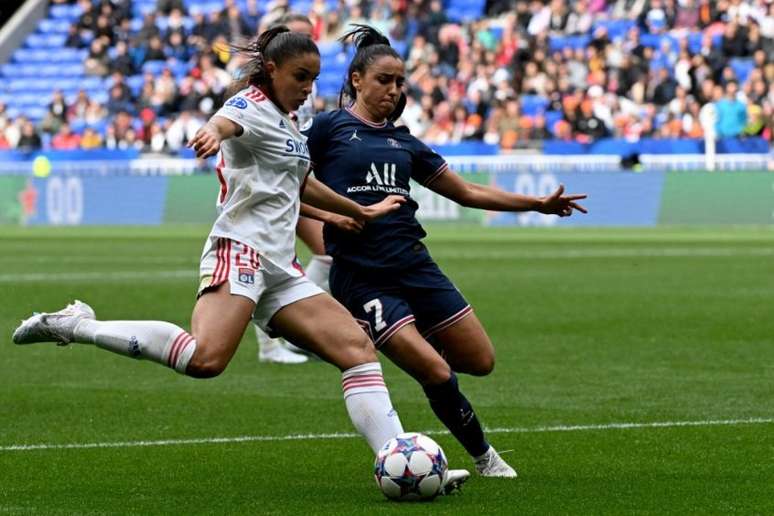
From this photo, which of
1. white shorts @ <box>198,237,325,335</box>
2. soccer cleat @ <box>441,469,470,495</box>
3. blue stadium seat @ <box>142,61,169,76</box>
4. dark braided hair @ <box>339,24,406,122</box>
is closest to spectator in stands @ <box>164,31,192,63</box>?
blue stadium seat @ <box>142,61,169,76</box>

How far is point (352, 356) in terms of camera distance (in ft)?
23.3

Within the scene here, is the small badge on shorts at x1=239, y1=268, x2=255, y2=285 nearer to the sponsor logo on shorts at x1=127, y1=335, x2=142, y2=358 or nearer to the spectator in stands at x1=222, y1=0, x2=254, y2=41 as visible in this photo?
the sponsor logo on shorts at x1=127, y1=335, x2=142, y2=358

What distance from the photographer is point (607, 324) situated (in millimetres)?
14797

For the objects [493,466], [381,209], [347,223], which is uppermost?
[381,209]

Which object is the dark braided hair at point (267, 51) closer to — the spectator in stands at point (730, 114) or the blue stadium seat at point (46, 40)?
the spectator in stands at point (730, 114)

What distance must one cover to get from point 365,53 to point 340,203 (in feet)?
2.85

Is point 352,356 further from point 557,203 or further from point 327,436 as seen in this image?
point 327,436

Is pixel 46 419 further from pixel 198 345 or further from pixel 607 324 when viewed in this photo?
pixel 607 324

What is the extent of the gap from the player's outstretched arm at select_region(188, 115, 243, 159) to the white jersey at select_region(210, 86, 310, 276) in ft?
0.56

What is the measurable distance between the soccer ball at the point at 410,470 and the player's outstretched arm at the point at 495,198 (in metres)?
1.63

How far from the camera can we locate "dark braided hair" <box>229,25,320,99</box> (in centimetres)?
727

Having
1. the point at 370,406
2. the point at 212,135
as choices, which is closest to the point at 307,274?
the point at 370,406

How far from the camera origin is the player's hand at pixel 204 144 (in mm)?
6441

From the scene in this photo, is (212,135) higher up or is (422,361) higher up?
(212,135)
